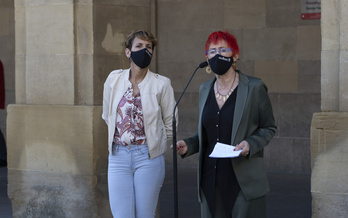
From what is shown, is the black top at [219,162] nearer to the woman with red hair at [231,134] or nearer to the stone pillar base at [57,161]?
the woman with red hair at [231,134]

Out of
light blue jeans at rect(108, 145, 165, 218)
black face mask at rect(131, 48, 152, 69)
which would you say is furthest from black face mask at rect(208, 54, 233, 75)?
light blue jeans at rect(108, 145, 165, 218)

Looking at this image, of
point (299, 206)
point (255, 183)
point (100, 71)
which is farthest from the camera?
point (299, 206)

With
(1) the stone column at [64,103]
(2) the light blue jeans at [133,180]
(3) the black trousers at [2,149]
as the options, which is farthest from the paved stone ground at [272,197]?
(2) the light blue jeans at [133,180]

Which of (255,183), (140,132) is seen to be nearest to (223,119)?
(255,183)

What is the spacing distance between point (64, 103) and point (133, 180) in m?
2.38

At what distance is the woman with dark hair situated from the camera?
5738 millimetres

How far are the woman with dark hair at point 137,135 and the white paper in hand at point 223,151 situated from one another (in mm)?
981

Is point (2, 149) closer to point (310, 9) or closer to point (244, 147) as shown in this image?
point (310, 9)

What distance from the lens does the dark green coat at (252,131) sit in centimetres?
493

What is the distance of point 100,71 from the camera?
7.75 metres

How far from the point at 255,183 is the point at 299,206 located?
408 cm

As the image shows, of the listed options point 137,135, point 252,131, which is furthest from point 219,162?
point 137,135

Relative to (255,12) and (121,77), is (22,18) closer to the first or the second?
(121,77)

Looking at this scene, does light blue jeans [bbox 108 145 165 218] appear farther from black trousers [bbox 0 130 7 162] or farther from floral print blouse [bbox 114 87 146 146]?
black trousers [bbox 0 130 7 162]
